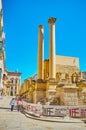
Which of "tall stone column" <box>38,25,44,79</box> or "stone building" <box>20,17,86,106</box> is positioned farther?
"tall stone column" <box>38,25,44,79</box>

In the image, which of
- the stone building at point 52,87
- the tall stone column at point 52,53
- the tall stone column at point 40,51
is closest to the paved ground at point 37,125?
the stone building at point 52,87

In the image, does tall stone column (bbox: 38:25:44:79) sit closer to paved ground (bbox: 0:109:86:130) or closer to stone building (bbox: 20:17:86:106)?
stone building (bbox: 20:17:86:106)

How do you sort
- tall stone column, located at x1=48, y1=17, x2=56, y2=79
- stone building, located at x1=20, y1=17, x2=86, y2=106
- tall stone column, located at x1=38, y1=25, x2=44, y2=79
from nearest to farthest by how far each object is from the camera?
stone building, located at x1=20, y1=17, x2=86, y2=106, tall stone column, located at x1=48, y1=17, x2=56, y2=79, tall stone column, located at x1=38, y1=25, x2=44, y2=79

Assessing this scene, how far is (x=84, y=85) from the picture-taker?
23281mm

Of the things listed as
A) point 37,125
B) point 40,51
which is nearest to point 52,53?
point 40,51

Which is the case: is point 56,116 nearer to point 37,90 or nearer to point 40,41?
point 37,90

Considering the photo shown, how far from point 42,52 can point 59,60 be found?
532 inches

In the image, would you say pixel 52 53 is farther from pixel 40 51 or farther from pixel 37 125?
pixel 37 125

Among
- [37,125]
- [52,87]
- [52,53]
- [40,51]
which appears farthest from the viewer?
[40,51]

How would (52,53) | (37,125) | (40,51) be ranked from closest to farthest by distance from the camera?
(37,125) → (52,53) → (40,51)

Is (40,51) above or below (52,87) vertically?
above

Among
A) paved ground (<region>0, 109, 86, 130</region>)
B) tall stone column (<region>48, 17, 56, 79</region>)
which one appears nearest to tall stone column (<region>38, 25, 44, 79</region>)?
tall stone column (<region>48, 17, 56, 79</region>)

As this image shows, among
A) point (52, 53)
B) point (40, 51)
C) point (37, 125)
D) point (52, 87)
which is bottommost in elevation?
point (37, 125)

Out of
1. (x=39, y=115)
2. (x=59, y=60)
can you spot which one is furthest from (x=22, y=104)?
(x=59, y=60)
